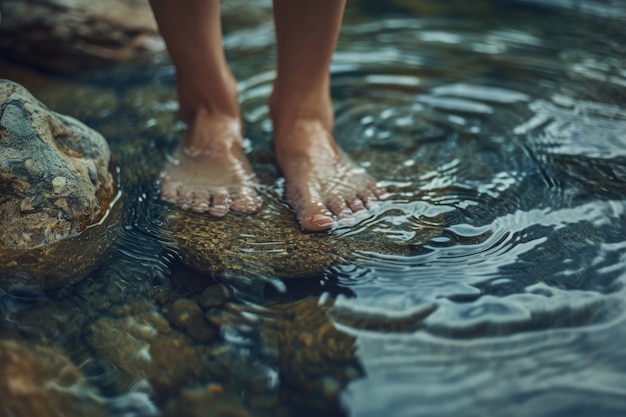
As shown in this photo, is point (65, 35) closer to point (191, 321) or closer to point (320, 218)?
point (320, 218)

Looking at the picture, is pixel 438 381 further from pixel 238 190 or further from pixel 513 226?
pixel 238 190

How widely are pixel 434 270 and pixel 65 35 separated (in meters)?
2.51

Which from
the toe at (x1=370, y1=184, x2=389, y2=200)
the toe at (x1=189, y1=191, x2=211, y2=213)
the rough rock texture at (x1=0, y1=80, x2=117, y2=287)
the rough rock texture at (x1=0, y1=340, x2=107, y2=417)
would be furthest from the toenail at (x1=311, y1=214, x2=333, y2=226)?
the rough rock texture at (x1=0, y1=340, x2=107, y2=417)

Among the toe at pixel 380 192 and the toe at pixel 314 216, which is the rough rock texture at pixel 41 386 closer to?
the toe at pixel 314 216

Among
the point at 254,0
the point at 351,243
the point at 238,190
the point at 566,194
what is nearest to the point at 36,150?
the point at 238,190

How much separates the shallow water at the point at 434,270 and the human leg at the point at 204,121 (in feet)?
0.32

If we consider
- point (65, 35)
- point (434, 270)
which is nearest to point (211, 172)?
point (434, 270)

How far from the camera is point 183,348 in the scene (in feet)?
4.61

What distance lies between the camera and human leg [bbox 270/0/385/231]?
1.80 meters

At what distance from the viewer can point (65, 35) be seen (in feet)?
10.0

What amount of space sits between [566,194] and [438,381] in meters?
0.92

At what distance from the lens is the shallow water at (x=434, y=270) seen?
1.28 m

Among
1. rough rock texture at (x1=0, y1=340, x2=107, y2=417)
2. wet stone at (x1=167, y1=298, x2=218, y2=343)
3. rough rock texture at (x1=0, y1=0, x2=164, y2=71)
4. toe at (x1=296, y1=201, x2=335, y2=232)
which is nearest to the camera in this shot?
rough rock texture at (x1=0, y1=340, x2=107, y2=417)

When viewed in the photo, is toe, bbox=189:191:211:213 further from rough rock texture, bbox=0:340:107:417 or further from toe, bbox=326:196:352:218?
rough rock texture, bbox=0:340:107:417
